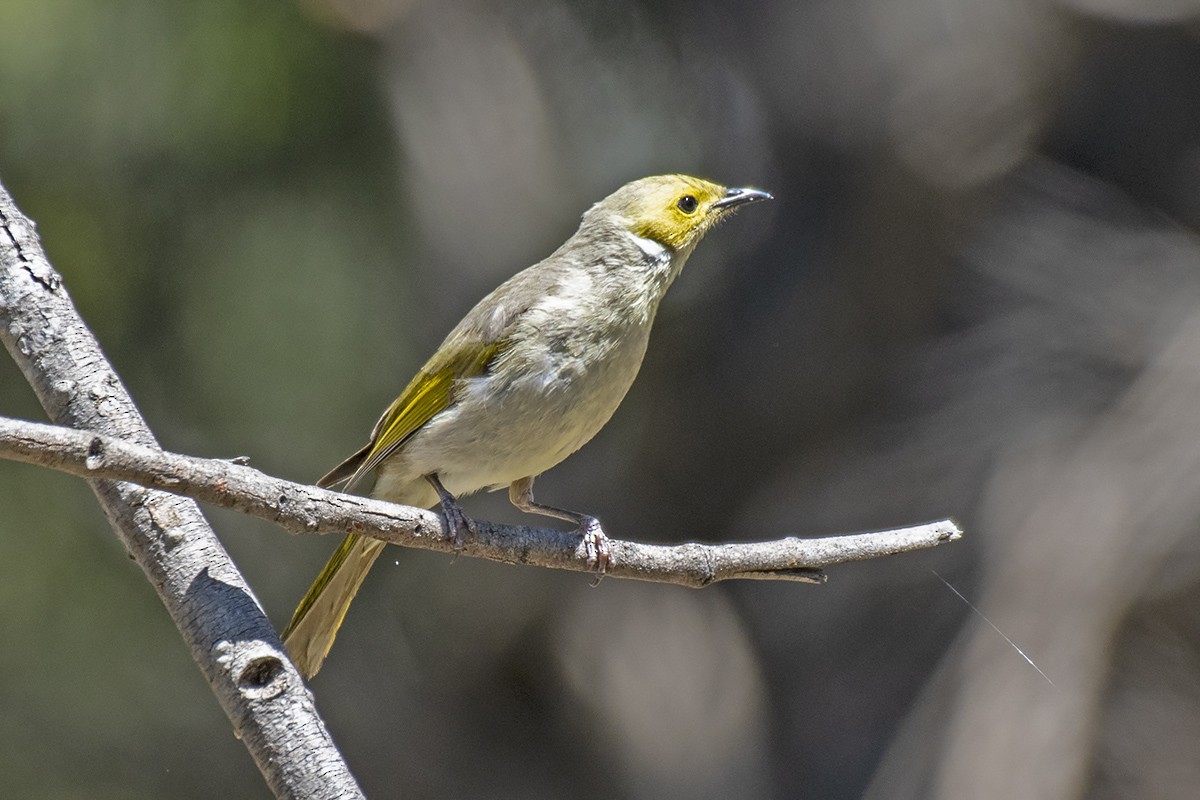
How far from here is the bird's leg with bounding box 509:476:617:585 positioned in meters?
3.19

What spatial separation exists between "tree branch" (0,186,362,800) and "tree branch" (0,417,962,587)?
0.25 m

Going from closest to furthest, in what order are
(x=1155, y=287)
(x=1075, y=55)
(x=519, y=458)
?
(x=519, y=458) → (x=1155, y=287) → (x=1075, y=55)

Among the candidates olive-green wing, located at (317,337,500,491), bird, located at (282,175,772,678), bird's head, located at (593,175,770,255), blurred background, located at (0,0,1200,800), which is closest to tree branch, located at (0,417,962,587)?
bird, located at (282,175,772,678)

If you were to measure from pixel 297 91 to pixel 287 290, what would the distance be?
0.96 metres

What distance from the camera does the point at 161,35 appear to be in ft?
18.6

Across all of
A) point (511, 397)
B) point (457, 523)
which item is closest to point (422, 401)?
point (511, 397)

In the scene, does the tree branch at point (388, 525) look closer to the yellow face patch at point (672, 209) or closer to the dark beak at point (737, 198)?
the yellow face patch at point (672, 209)

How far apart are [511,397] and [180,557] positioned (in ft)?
3.94

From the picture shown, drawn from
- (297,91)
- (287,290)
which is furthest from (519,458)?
(297,91)

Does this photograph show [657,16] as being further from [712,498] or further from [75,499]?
[75,499]

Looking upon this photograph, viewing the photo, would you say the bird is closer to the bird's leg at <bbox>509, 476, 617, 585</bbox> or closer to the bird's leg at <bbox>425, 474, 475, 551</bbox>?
the bird's leg at <bbox>509, 476, 617, 585</bbox>

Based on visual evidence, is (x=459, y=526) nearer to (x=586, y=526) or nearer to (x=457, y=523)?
(x=457, y=523)

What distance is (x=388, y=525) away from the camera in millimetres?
2754

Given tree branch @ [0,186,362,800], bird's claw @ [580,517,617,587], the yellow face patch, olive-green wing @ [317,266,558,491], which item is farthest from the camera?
the yellow face patch
